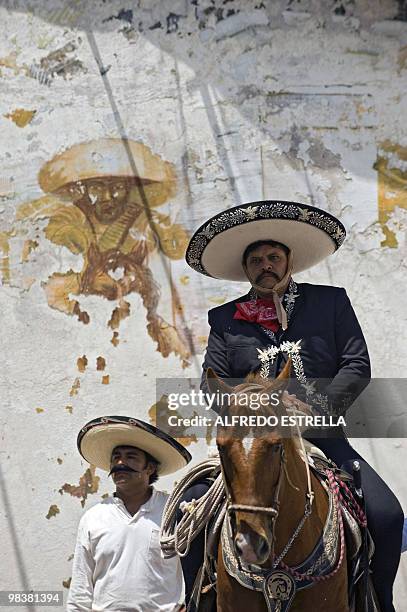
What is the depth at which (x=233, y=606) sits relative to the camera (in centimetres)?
414

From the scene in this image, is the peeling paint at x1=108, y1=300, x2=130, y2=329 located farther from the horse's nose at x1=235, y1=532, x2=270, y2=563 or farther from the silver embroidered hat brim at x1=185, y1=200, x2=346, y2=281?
the horse's nose at x1=235, y1=532, x2=270, y2=563

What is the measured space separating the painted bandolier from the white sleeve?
1134 millimetres

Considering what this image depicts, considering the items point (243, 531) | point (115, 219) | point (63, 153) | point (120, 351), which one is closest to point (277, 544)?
point (243, 531)

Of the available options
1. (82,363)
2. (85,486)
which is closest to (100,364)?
(82,363)

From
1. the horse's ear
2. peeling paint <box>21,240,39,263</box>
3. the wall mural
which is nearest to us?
the horse's ear

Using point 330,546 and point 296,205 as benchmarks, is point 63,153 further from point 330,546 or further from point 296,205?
point 330,546

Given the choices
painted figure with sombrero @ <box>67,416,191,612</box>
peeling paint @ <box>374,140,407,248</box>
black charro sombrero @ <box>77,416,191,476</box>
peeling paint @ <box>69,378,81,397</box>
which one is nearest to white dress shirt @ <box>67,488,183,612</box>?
painted figure with sombrero @ <box>67,416,191,612</box>

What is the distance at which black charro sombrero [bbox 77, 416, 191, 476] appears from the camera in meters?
5.88

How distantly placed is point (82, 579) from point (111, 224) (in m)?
3.39

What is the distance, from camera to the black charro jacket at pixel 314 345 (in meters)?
4.77

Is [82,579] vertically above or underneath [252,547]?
above

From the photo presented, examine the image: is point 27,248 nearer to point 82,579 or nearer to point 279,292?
point 82,579

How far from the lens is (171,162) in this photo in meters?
8.05

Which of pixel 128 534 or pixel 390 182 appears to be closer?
pixel 128 534
